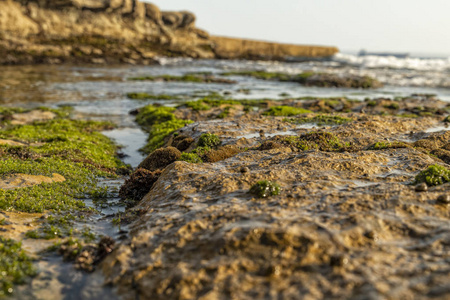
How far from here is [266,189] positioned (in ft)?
30.2

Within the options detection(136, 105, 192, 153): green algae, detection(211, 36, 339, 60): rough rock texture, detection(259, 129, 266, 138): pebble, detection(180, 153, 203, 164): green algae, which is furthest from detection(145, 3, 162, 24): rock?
detection(180, 153, 203, 164): green algae

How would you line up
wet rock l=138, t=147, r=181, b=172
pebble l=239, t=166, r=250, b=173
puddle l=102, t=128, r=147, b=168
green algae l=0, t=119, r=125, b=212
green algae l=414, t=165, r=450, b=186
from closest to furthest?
green algae l=414, t=165, r=450, b=186 < green algae l=0, t=119, r=125, b=212 < pebble l=239, t=166, r=250, b=173 < wet rock l=138, t=147, r=181, b=172 < puddle l=102, t=128, r=147, b=168

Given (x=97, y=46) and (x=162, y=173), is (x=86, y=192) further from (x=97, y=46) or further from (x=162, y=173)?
(x=97, y=46)

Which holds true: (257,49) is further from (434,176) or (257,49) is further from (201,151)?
(434,176)

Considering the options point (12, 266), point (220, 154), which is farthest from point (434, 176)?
point (12, 266)

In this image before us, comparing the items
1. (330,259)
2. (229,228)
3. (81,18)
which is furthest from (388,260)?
(81,18)

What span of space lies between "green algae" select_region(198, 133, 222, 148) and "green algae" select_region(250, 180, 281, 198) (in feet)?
20.0

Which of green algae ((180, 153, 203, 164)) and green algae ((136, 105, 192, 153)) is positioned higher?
green algae ((180, 153, 203, 164))

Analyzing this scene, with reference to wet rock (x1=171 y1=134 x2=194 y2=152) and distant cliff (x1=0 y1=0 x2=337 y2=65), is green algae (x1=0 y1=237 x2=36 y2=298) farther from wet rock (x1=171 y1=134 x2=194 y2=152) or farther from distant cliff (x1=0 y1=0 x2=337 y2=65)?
distant cliff (x1=0 y1=0 x2=337 y2=65)

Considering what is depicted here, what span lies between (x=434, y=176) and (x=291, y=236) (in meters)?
5.53

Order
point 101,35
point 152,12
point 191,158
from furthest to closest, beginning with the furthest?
point 152,12, point 101,35, point 191,158

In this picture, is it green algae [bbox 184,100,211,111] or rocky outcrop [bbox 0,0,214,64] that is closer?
green algae [bbox 184,100,211,111]

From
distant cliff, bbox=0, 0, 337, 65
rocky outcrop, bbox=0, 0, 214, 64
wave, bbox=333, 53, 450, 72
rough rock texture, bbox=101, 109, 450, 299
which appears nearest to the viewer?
rough rock texture, bbox=101, 109, 450, 299

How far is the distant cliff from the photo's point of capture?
77.3 meters
